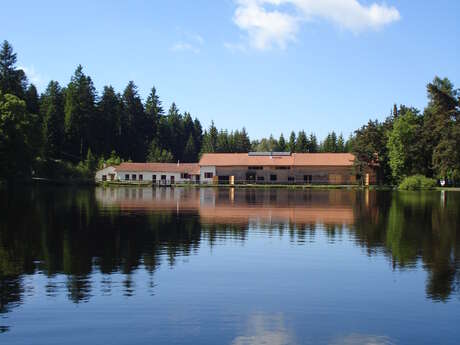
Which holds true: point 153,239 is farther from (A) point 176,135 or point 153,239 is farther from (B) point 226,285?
(A) point 176,135

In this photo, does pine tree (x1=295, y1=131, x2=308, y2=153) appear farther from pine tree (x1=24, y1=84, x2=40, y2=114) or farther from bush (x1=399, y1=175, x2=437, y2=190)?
pine tree (x1=24, y1=84, x2=40, y2=114)

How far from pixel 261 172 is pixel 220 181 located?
7260mm

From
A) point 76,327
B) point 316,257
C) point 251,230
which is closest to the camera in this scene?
point 76,327

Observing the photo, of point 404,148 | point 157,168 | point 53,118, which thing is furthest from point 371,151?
point 53,118

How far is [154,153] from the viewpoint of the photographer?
4368 inches

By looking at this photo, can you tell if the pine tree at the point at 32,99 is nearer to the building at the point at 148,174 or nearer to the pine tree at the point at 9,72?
the pine tree at the point at 9,72

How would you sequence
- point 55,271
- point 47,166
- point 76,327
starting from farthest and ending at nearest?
point 47,166, point 55,271, point 76,327

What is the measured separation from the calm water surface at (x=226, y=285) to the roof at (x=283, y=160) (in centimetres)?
6508

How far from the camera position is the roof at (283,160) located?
8844cm

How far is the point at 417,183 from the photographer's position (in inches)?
2945

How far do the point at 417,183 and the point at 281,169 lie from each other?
23.2 m

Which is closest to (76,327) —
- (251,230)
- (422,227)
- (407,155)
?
(251,230)

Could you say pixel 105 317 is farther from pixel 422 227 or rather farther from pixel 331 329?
pixel 422 227

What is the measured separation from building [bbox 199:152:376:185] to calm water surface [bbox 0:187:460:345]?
212 feet
